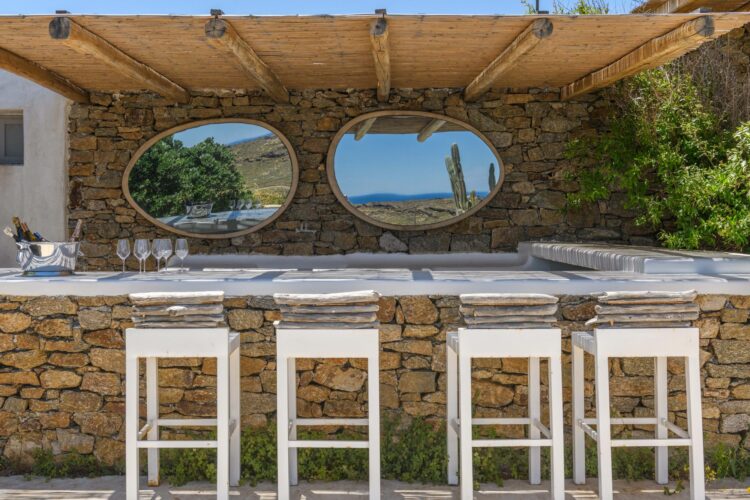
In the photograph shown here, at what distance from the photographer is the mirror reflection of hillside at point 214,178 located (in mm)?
6781

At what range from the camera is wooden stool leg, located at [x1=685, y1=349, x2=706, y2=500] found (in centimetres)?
318

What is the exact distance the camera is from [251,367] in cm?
377

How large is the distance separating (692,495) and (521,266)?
338 centimetres

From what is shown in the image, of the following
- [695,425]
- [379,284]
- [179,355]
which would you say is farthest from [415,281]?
[695,425]

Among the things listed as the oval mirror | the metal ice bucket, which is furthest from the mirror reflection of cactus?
the metal ice bucket

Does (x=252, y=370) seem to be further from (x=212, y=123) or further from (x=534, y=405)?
(x=212, y=123)

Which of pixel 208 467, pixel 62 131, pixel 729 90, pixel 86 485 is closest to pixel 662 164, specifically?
pixel 729 90

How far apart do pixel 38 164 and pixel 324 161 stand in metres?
2.69

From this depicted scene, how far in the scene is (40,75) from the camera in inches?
227

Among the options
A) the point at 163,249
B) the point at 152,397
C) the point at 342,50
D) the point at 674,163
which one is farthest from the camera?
the point at 674,163

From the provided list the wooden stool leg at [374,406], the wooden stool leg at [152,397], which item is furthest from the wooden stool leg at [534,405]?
the wooden stool leg at [152,397]

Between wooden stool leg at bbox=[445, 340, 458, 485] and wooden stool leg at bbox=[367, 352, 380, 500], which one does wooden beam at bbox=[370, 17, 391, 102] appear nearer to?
wooden stool leg at bbox=[445, 340, 458, 485]

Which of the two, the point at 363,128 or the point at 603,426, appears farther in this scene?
the point at 363,128

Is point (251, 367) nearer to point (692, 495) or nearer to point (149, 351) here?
point (149, 351)
